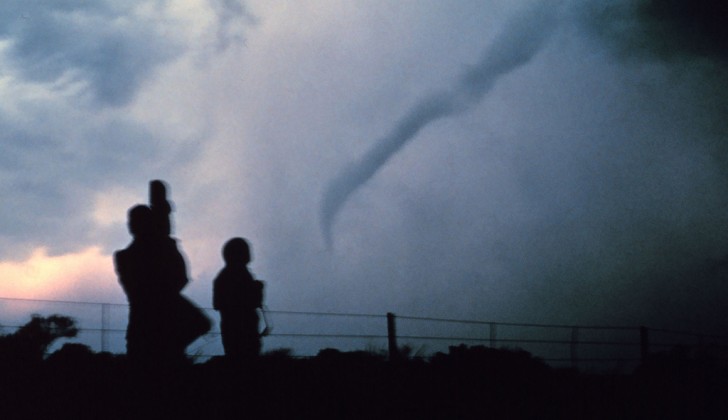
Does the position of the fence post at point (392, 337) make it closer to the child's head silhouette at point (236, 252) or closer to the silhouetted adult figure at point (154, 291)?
the child's head silhouette at point (236, 252)

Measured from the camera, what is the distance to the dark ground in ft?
16.2

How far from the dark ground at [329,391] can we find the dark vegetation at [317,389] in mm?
12

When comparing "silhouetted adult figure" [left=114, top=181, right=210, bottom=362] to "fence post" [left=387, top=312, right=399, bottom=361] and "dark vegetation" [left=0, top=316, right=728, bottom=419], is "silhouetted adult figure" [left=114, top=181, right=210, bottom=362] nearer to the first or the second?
"dark vegetation" [left=0, top=316, right=728, bottom=419]

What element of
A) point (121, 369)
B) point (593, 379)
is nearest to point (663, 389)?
point (593, 379)

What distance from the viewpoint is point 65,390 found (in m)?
5.61

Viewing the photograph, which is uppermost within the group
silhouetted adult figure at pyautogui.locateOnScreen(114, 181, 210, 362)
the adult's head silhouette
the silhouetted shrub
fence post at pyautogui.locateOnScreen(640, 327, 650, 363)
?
the adult's head silhouette

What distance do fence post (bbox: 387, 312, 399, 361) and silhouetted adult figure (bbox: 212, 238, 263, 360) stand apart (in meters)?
5.34

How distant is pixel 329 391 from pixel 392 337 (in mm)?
4422

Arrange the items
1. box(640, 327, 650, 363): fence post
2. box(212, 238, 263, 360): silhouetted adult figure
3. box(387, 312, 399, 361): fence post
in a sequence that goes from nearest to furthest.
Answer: box(212, 238, 263, 360): silhouetted adult figure → box(387, 312, 399, 361): fence post → box(640, 327, 650, 363): fence post

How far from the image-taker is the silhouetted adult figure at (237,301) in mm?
5660

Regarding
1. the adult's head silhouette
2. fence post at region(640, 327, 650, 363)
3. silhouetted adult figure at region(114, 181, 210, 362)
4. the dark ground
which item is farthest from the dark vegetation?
fence post at region(640, 327, 650, 363)

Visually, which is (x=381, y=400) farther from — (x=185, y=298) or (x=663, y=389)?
(x=663, y=389)

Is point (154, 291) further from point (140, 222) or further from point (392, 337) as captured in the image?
point (392, 337)

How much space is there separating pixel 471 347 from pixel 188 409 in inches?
279
